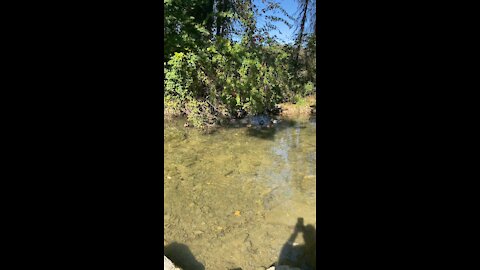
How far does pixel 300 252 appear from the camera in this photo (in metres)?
3.90

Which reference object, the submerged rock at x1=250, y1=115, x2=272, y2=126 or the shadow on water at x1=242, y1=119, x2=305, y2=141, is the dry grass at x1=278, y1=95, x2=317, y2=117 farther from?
the submerged rock at x1=250, y1=115, x2=272, y2=126

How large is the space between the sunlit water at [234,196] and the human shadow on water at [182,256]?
11 mm

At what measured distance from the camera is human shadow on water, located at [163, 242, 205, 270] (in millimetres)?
3723

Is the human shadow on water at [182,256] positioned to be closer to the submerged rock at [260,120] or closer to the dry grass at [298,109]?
the submerged rock at [260,120]

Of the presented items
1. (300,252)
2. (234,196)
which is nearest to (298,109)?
(234,196)

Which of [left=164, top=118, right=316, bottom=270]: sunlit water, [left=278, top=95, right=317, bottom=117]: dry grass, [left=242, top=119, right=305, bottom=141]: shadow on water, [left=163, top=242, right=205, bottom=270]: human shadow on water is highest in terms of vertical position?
[left=278, top=95, right=317, bottom=117]: dry grass

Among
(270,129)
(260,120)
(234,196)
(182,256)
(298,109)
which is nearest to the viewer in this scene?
(182,256)

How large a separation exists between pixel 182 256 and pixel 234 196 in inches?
67.2

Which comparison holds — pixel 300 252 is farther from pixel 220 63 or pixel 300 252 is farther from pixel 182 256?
pixel 220 63

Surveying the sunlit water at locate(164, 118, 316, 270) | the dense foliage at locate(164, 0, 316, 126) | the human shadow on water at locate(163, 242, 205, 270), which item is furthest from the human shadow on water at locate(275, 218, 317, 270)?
the dense foliage at locate(164, 0, 316, 126)

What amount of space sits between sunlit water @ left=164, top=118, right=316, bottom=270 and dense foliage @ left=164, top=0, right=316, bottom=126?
1364 mm
